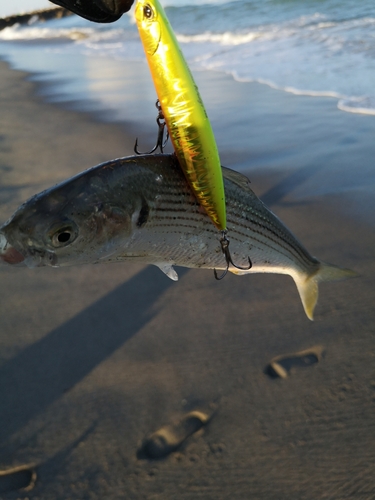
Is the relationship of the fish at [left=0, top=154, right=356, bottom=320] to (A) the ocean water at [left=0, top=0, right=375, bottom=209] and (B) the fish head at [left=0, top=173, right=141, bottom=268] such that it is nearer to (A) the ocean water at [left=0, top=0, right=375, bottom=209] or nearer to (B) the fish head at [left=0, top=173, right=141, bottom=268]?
(B) the fish head at [left=0, top=173, right=141, bottom=268]

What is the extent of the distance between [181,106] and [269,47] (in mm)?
13191

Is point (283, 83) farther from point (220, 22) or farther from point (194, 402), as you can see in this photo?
point (220, 22)

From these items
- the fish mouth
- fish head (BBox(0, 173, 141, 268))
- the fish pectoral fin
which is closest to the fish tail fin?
the fish pectoral fin

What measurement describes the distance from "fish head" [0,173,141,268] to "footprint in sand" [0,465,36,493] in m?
1.66

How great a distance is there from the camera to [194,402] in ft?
9.53

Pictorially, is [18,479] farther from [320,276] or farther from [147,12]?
[147,12]

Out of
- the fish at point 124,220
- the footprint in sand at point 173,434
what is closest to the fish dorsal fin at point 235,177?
the fish at point 124,220

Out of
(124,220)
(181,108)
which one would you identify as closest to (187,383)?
(124,220)

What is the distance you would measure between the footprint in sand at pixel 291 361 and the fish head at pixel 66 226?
6.25 feet

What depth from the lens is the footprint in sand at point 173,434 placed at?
2659 mm

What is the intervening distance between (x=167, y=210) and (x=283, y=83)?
8728 millimetres

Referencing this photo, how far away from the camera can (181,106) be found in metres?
1.43

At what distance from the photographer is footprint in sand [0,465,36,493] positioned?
253cm

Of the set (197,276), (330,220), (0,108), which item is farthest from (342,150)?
(0,108)
